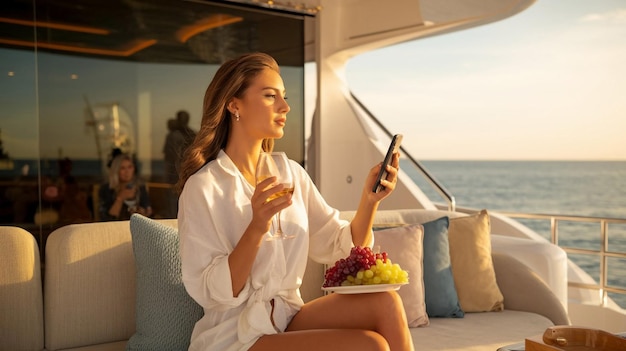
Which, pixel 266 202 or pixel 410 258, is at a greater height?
pixel 266 202

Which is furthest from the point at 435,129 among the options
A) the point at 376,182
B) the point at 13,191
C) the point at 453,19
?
the point at 376,182

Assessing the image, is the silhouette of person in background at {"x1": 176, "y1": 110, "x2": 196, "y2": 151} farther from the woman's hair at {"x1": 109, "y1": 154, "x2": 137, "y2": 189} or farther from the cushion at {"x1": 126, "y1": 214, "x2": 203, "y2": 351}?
the cushion at {"x1": 126, "y1": 214, "x2": 203, "y2": 351}

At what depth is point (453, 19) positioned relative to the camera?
5.88 meters

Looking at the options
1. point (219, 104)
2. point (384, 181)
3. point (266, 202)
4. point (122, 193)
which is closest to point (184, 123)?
point (122, 193)

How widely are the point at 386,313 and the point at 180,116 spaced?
3751 millimetres

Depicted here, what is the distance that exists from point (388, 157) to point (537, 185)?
1168 inches

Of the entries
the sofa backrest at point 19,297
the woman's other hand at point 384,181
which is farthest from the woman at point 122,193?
the woman's other hand at point 384,181

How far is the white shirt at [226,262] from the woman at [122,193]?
298 cm

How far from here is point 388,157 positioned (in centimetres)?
222

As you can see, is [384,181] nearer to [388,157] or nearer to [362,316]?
[388,157]

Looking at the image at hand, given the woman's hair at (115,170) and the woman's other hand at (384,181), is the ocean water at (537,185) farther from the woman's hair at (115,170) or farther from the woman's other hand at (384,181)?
the woman's other hand at (384,181)

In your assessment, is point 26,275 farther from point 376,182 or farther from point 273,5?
point 273,5

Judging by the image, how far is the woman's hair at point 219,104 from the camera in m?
2.28

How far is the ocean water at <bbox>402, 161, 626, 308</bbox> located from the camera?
96.2 ft
